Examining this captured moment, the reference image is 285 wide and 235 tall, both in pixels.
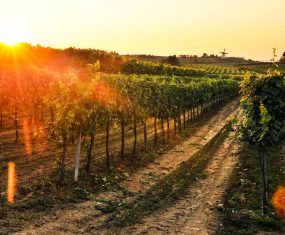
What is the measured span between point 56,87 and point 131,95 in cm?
912

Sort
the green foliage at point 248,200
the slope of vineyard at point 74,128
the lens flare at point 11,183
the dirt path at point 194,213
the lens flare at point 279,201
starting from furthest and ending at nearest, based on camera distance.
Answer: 1. the slope of vineyard at point 74,128
2. the lens flare at point 11,183
3. the lens flare at point 279,201
4. the green foliage at point 248,200
5. the dirt path at point 194,213

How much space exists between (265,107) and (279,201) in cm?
508

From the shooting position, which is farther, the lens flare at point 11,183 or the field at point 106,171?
the lens flare at point 11,183

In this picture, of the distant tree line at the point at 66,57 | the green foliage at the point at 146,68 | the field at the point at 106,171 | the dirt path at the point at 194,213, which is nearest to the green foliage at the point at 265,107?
the field at the point at 106,171

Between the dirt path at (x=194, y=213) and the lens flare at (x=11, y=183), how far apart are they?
5.67m

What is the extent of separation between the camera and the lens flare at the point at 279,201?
17.4 m

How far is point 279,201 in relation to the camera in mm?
18875

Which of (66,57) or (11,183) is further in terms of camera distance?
(66,57)

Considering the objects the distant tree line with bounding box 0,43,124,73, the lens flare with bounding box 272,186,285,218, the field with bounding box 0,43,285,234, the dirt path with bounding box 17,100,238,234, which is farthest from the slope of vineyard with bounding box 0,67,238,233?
the distant tree line with bounding box 0,43,124,73

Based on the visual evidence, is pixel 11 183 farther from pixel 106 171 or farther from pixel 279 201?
pixel 279 201

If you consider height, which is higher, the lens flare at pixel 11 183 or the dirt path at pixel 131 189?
the lens flare at pixel 11 183

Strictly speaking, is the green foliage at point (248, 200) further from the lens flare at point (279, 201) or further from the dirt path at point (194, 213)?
the dirt path at point (194, 213)

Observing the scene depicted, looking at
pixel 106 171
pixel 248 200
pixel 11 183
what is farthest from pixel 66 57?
pixel 248 200

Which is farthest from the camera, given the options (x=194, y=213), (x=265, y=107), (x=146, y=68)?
(x=146, y=68)
